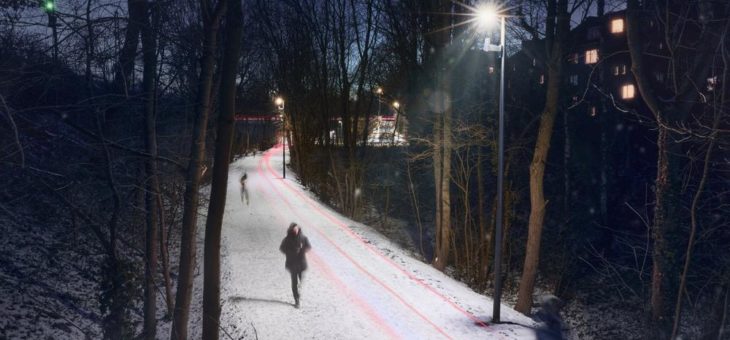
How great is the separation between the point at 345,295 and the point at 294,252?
2086 millimetres

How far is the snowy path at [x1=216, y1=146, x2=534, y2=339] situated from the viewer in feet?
35.7

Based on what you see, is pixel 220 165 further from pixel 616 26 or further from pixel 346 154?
pixel 616 26

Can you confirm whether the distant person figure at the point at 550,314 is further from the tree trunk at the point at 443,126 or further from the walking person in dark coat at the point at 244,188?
the walking person in dark coat at the point at 244,188

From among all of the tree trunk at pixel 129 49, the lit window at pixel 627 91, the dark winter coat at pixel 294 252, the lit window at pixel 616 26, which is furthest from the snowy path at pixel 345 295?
the lit window at pixel 616 26

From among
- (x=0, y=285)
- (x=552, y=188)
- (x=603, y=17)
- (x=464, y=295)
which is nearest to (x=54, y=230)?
(x=0, y=285)

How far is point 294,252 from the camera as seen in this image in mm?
12141

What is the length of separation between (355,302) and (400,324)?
1.84 metres

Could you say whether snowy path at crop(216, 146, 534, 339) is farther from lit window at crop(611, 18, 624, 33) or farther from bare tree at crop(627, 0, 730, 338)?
lit window at crop(611, 18, 624, 33)

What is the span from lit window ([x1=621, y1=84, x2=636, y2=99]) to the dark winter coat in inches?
1343

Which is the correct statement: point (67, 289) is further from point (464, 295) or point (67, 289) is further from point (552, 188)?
point (552, 188)

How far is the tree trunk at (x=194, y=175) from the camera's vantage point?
8.27m

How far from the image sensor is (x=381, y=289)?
1363 centimetres

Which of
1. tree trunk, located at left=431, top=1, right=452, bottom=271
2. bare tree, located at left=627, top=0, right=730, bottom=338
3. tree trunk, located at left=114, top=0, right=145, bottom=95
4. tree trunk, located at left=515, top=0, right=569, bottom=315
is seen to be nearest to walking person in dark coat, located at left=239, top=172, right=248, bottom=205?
tree trunk, located at left=431, top=1, right=452, bottom=271

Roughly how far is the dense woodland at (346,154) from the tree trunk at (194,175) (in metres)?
0.03
